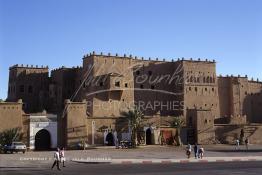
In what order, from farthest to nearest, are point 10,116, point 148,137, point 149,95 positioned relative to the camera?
point 149,95
point 148,137
point 10,116

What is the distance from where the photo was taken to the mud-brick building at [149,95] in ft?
185

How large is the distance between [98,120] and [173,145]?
33.5 ft

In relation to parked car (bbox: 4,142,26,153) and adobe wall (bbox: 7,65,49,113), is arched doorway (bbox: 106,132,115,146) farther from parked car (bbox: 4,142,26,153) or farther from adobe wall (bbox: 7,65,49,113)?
adobe wall (bbox: 7,65,49,113)

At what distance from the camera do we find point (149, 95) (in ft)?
213

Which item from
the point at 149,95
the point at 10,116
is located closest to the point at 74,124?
the point at 10,116

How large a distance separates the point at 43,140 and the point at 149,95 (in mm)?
19988

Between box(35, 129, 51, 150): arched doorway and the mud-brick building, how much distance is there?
4.62 metres

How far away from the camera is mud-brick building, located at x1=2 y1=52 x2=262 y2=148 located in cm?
5644

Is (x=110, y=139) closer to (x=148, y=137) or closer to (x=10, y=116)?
(x=148, y=137)

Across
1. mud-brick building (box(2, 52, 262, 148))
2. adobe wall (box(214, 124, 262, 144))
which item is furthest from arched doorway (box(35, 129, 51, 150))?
adobe wall (box(214, 124, 262, 144))

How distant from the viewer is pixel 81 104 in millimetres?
50781

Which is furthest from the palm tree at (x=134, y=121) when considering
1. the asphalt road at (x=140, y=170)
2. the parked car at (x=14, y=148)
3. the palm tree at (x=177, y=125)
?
the asphalt road at (x=140, y=170)

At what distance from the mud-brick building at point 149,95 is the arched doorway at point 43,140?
15.1ft

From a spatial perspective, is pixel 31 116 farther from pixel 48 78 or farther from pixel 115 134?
pixel 48 78
